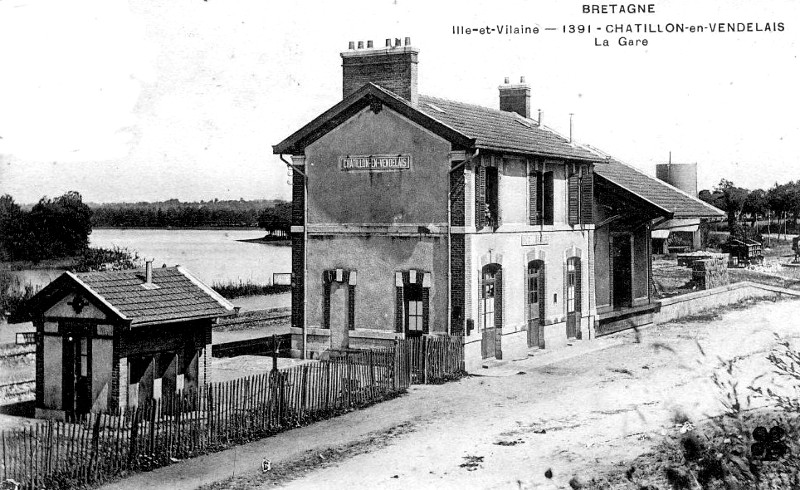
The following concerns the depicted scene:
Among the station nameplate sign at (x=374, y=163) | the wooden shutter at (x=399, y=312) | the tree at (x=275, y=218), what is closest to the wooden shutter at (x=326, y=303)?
the wooden shutter at (x=399, y=312)

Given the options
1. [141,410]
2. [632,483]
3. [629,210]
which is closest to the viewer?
[632,483]

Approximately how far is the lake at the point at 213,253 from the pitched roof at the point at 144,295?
53.2ft

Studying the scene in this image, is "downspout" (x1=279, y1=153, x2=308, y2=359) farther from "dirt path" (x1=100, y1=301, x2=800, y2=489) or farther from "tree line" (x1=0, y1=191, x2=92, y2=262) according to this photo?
"tree line" (x1=0, y1=191, x2=92, y2=262)

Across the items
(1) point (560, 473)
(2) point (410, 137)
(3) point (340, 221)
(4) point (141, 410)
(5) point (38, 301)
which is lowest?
(1) point (560, 473)

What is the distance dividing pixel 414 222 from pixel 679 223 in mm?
14247

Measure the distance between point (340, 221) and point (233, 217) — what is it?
26.8 metres

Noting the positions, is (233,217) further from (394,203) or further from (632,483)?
(632,483)

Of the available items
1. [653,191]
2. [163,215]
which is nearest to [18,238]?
[163,215]

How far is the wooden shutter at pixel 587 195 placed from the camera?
23552 mm

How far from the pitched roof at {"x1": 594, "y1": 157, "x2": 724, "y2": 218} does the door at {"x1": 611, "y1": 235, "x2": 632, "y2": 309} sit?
64.8 inches

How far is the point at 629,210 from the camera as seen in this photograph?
2558cm

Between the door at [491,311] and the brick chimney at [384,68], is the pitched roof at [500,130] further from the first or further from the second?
the door at [491,311]

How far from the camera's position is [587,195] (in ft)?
77.5

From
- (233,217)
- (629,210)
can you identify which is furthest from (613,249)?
(233,217)
